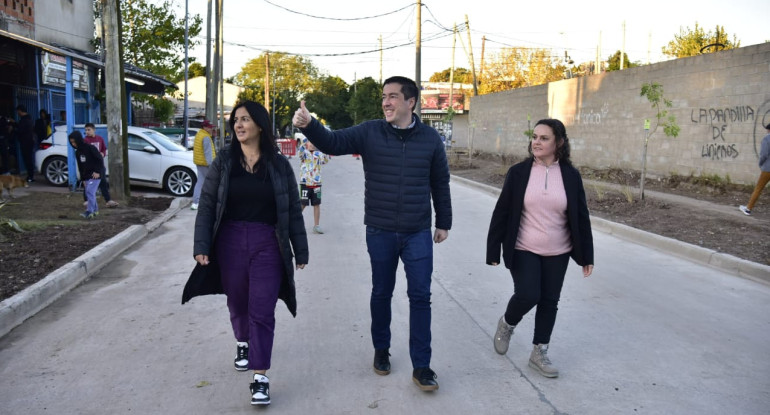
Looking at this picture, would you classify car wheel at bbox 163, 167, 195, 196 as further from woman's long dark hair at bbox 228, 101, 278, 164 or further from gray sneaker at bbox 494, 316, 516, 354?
gray sneaker at bbox 494, 316, 516, 354

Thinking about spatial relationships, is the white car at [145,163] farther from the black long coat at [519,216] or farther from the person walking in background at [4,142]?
the black long coat at [519,216]

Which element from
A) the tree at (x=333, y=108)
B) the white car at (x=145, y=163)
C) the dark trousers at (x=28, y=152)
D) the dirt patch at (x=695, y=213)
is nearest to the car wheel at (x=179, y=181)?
the white car at (x=145, y=163)

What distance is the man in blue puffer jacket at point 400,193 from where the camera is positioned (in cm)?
416

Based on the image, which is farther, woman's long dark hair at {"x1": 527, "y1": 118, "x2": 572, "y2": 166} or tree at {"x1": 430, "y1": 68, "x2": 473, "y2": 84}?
tree at {"x1": 430, "y1": 68, "x2": 473, "y2": 84}

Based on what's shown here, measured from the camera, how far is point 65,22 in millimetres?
20359

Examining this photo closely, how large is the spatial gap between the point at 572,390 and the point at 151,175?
1322 centimetres

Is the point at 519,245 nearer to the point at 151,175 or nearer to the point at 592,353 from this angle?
the point at 592,353

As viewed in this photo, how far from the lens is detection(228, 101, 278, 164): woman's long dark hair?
4.07m

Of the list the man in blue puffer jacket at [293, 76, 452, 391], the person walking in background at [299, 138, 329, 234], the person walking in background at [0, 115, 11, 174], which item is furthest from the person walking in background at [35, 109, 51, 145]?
the man in blue puffer jacket at [293, 76, 452, 391]

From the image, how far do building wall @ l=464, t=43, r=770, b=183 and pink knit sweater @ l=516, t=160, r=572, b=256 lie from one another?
10.9m

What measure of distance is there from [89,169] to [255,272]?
25.5 ft

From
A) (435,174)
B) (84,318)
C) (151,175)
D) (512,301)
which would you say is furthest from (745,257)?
(151,175)

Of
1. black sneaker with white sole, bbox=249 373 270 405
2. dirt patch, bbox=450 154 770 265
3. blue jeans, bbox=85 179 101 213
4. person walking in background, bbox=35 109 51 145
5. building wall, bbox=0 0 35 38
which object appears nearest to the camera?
black sneaker with white sole, bbox=249 373 270 405

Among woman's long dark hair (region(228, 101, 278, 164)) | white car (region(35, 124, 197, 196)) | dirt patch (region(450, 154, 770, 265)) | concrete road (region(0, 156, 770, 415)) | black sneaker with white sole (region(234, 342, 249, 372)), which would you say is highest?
woman's long dark hair (region(228, 101, 278, 164))
